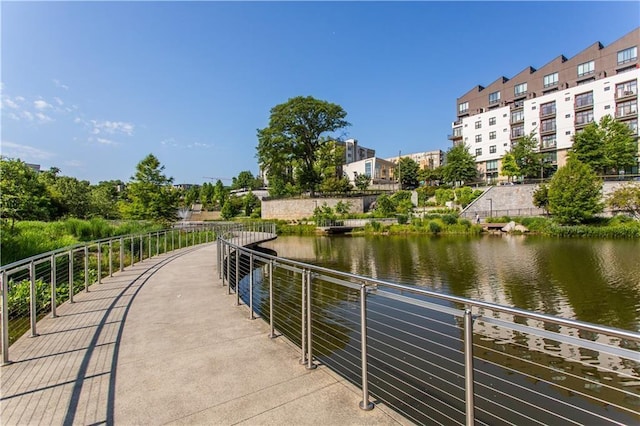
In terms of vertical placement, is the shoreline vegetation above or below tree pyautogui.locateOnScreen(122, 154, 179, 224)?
below

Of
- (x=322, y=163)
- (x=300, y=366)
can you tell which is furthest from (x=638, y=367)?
(x=322, y=163)

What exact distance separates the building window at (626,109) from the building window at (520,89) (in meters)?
14.4

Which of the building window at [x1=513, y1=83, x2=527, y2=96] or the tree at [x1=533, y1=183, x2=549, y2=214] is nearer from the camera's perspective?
the tree at [x1=533, y1=183, x2=549, y2=214]

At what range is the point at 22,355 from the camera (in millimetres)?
4289

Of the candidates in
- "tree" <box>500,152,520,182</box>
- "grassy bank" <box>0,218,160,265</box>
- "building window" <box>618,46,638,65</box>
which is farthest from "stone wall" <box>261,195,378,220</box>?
"building window" <box>618,46,638,65</box>

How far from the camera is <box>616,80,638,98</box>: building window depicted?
42719 mm

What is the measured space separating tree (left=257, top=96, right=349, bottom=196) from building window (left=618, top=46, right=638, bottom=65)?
3696cm

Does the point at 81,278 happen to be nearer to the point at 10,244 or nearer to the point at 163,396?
the point at 10,244

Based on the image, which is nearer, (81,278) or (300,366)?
(300,366)

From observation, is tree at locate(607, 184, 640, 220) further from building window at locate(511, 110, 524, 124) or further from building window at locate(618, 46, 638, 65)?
building window at locate(511, 110, 524, 124)

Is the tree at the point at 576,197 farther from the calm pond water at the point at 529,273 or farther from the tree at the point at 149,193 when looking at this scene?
the tree at the point at 149,193

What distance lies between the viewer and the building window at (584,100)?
46781mm

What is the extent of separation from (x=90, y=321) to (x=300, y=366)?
3932 millimetres

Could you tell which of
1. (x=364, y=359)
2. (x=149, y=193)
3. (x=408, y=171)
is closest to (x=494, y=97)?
(x=408, y=171)
